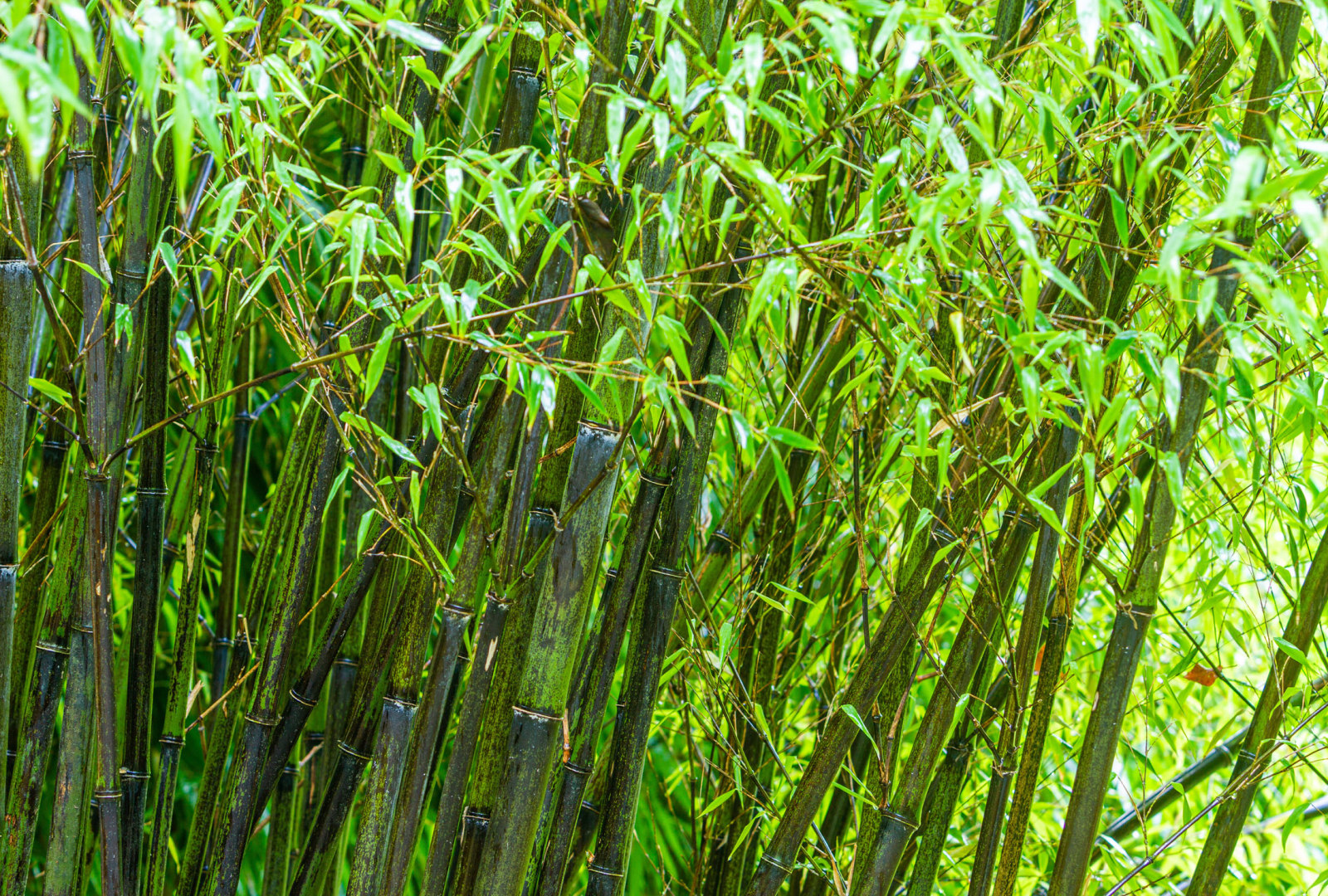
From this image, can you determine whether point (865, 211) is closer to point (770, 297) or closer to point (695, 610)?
point (770, 297)

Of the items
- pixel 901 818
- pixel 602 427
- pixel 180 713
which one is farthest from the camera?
pixel 180 713

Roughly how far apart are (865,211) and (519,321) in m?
0.48

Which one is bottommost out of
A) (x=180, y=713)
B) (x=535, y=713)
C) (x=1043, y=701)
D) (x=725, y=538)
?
(x=180, y=713)

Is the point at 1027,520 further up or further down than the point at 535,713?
further up

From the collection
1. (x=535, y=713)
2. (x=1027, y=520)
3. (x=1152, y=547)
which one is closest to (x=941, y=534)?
(x=1027, y=520)

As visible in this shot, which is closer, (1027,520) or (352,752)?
(1027,520)

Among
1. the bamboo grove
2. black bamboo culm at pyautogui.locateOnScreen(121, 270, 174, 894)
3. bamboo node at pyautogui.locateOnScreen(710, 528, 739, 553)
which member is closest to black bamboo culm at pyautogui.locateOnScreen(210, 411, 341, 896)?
the bamboo grove

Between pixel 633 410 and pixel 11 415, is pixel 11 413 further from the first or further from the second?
pixel 633 410

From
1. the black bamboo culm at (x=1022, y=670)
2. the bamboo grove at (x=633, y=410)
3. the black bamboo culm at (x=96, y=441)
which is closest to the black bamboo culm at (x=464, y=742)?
the bamboo grove at (x=633, y=410)

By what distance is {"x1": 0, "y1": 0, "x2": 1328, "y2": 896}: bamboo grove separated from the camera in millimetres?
929

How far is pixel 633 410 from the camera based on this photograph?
43.4 inches

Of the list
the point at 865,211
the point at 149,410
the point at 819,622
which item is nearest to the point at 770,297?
the point at 865,211

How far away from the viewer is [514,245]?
76 centimetres

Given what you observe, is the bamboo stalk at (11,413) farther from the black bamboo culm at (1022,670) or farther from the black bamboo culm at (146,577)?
the black bamboo culm at (1022,670)
